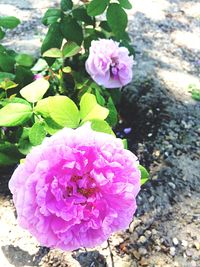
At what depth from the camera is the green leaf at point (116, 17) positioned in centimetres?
152

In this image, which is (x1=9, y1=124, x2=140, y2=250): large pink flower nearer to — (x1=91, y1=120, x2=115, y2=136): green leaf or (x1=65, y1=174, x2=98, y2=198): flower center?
(x1=65, y1=174, x2=98, y2=198): flower center

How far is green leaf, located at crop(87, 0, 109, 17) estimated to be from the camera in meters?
1.49

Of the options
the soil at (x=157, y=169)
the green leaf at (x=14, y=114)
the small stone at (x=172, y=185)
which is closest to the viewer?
the green leaf at (x=14, y=114)

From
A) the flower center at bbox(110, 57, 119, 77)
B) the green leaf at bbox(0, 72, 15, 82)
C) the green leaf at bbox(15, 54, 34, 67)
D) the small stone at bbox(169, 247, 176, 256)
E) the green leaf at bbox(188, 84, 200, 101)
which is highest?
the flower center at bbox(110, 57, 119, 77)

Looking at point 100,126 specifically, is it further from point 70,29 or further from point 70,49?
point 70,29

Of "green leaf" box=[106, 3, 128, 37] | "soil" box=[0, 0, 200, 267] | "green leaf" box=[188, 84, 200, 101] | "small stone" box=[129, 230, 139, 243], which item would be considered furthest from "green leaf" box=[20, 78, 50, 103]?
"green leaf" box=[188, 84, 200, 101]

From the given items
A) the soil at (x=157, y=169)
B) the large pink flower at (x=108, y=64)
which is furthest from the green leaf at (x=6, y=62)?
the soil at (x=157, y=169)

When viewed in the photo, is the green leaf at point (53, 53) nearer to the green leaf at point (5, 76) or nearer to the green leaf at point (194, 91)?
the green leaf at point (5, 76)

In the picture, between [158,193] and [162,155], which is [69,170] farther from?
[162,155]

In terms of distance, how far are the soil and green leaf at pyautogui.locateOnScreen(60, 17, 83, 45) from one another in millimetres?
590

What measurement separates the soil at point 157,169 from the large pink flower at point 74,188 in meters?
0.64

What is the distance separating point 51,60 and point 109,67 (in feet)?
0.97

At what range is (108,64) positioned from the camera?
57.5 inches

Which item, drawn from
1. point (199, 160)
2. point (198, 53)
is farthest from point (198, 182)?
point (198, 53)
